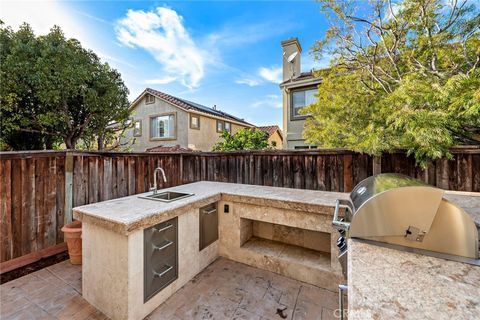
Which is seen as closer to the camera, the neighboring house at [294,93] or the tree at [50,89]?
the tree at [50,89]

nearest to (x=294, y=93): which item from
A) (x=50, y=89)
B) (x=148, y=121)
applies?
(x=50, y=89)

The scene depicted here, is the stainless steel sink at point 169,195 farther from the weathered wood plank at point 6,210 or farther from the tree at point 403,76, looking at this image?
the tree at point 403,76

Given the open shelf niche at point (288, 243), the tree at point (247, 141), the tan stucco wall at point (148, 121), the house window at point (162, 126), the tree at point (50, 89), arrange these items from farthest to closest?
the house window at point (162, 126), the tan stucco wall at point (148, 121), the tree at point (247, 141), the tree at point (50, 89), the open shelf niche at point (288, 243)

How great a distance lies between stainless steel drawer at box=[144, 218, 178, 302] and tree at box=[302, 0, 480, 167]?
292 cm

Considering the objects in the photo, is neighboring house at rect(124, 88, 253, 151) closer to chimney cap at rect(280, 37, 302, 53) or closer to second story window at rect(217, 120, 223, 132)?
second story window at rect(217, 120, 223, 132)

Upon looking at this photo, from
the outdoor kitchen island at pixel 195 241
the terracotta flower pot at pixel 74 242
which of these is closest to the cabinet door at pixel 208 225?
the outdoor kitchen island at pixel 195 241

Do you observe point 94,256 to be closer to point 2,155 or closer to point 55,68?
point 2,155

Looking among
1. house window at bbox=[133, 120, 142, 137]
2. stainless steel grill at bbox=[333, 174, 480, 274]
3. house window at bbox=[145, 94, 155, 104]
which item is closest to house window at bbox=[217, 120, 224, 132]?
house window at bbox=[145, 94, 155, 104]

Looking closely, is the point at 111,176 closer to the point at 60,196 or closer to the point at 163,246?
the point at 60,196

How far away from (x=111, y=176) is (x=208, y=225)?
87.5 inches

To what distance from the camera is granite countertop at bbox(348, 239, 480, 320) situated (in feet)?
2.41

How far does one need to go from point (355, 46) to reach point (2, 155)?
605 centimetres

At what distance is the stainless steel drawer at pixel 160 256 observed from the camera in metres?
2.06

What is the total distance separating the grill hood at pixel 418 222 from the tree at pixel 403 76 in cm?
166
